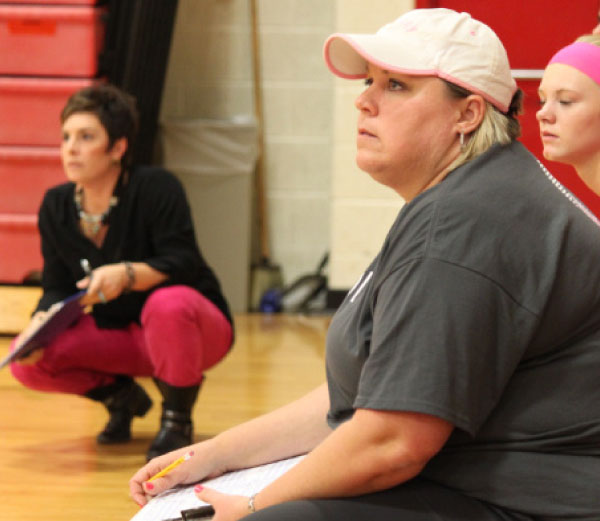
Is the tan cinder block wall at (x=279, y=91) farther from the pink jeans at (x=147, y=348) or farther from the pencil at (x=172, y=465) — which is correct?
the pencil at (x=172, y=465)

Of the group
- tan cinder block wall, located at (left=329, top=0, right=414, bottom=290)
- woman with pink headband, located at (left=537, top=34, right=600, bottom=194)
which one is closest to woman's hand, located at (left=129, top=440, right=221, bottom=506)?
woman with pink headband, located at (left=537, top=34, right=600, bottom=194)

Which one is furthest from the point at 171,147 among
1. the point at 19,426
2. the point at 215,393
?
the point at 19,426

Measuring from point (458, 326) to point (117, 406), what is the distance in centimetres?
188

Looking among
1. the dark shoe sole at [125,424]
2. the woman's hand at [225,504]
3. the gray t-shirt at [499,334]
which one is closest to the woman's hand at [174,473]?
the woman's hand at [225,504]

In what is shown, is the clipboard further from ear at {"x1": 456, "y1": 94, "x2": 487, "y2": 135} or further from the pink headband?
ear at {"x1": 456, "y1": 94, "x2": 487, "y2": 135}

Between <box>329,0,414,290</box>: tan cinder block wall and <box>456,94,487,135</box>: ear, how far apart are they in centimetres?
327

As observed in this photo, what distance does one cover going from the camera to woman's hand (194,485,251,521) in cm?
126

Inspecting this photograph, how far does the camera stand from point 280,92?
527 cm

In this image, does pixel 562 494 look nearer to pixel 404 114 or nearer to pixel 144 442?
pixel 404 114

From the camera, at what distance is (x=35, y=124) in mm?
4211

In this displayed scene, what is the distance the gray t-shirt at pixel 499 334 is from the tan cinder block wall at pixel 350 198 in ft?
11.0

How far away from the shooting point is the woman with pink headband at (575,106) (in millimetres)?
1957

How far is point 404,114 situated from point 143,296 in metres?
1.67

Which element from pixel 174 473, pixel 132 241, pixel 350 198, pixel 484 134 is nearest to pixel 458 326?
pixel 484 134
